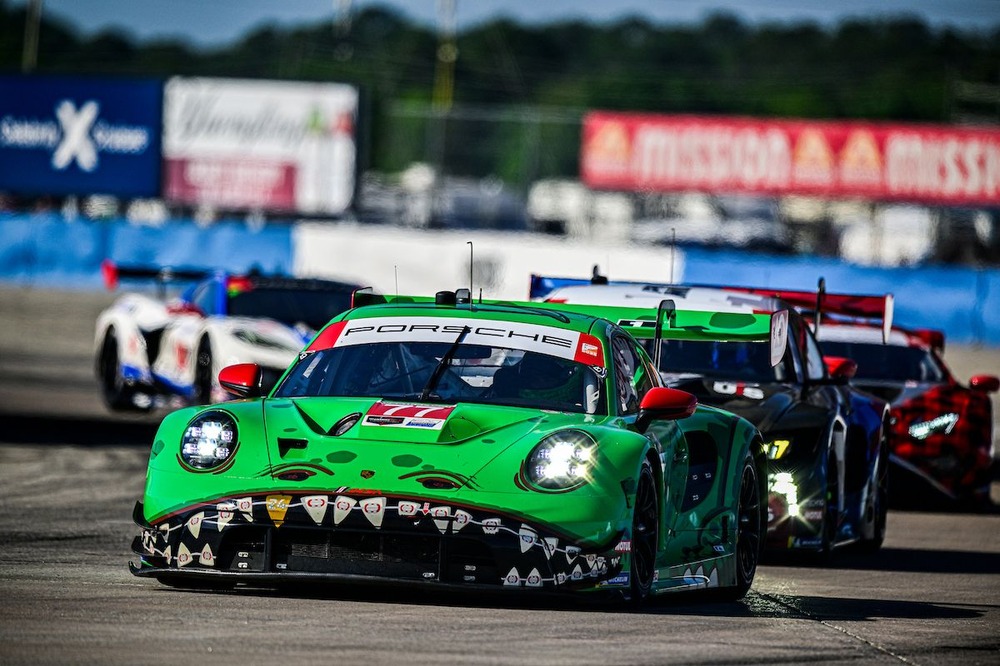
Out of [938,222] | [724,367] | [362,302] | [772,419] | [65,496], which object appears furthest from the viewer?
Answer: [938,222]

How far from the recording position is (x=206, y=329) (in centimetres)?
1736

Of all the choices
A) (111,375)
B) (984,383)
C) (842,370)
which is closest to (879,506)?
(842,370)

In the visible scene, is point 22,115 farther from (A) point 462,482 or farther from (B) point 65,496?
(A) point 462,482

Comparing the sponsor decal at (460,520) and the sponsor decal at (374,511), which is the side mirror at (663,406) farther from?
the sponsor decal at (374,511)

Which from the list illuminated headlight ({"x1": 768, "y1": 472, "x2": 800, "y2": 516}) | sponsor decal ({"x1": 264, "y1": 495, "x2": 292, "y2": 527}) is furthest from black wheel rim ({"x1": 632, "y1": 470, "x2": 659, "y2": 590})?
illuminated headlight ({"x1": 768, "y1": 472, "x2": 800, "y2": 516})

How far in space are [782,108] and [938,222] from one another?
72628mm

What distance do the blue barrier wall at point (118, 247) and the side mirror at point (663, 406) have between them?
25541 millimetres

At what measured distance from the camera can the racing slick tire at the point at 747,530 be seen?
29.2ft

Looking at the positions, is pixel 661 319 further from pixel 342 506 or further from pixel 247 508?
pixel 247 508

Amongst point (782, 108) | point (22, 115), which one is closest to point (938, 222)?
point (22, 115)

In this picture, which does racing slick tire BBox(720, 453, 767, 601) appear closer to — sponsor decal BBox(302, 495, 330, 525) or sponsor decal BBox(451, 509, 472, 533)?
sponsor decal BBox(451, 509, 472, 533)

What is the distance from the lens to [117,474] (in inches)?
553

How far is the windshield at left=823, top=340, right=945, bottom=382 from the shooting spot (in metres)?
15.1

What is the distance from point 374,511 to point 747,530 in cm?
253
